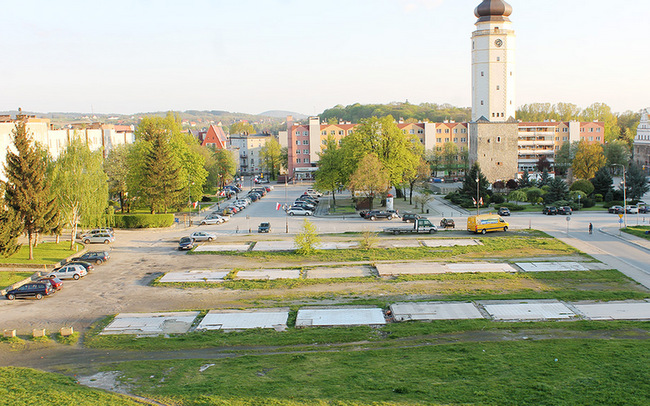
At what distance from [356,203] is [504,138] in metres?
21.4

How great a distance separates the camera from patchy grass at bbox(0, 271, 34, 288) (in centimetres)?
3135

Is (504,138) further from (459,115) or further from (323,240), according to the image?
(459,115)

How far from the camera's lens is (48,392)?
16375mm

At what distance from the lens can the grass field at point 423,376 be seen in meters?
15.8

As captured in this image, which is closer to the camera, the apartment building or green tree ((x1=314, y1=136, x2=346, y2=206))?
the apartment building

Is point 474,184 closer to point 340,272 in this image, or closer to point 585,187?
point 585,187

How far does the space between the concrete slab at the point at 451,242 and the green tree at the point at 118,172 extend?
104 ft

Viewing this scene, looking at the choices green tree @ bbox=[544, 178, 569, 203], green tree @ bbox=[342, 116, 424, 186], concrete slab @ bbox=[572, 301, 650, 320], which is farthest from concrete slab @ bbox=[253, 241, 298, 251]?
green tree @ bbox=[544, 178, 569, 203]

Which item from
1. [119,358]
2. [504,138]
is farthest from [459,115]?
[119,358]

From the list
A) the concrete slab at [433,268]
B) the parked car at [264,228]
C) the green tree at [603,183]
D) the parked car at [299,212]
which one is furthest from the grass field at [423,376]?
the green tree at [603,183]

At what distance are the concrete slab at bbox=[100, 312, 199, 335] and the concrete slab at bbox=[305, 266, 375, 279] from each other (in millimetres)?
8500

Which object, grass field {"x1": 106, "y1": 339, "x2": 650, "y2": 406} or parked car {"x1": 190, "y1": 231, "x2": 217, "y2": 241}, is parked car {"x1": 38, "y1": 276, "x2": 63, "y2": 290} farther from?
parked car {"x1": 190, "y1": 231, "x2": 217, "y2": 241}

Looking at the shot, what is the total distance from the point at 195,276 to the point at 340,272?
8.10 meters

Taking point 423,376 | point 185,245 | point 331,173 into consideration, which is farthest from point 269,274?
point 331,173
